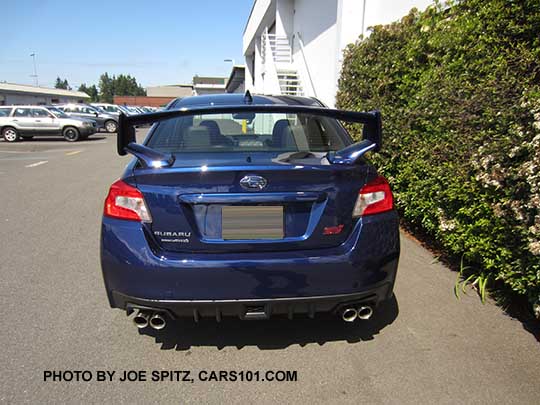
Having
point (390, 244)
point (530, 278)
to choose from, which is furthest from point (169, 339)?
point (530, 278)

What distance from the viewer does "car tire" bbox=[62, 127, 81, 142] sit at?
19.2m

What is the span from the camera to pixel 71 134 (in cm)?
1936

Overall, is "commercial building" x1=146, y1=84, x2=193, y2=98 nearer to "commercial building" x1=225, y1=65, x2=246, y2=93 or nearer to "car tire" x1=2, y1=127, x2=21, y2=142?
"commercial building" x1=225, y1=65, x2=246, y2=93

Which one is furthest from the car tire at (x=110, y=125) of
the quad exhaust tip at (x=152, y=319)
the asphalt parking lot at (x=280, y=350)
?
the quad exhaust tip at (x=152, y=319)

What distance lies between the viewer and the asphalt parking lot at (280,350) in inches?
85.8

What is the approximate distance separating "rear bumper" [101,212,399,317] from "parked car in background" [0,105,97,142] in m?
19.6

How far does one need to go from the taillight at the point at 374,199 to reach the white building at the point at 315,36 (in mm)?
5959

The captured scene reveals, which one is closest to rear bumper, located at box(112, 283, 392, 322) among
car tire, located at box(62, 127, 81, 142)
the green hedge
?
the green hedge

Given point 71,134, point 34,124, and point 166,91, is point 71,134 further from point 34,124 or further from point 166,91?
point 166,91

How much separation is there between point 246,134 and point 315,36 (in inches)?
480

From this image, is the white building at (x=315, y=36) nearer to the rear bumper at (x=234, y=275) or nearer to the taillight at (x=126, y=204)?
the rear bumper at (x=234, y=275)

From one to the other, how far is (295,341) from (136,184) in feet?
4.88

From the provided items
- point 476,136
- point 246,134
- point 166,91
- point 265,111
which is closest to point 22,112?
point 246,134

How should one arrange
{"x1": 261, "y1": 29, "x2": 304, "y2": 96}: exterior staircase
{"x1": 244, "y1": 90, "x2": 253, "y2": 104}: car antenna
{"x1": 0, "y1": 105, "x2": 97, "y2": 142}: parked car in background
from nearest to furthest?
{"x1": 244, "y1": 90, "x2": 253, "y2": 104}: car antenna, {"x1": 261, "y1": 29, "x2": 304, "y2": 96}: exterior staircase, {"x1": 0, "y1": 105, "x2": 97, "y2": 142}: parked car in background
